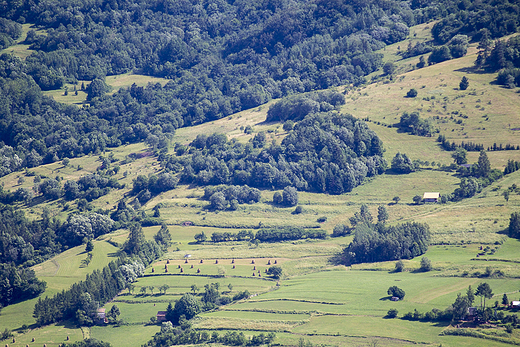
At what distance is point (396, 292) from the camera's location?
107m

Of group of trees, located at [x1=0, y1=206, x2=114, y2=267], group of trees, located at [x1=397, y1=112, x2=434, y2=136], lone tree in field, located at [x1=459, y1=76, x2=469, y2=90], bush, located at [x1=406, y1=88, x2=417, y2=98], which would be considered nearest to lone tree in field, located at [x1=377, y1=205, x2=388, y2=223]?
group of trees, located at [x1=397, y1=112, x2=434, y2=136]

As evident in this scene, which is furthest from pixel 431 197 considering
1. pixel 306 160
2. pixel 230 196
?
pixel 230 196

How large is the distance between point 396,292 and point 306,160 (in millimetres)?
A: 68589

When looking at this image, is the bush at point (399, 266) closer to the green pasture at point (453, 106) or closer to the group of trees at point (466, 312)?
the group of trees at point (466, 312)

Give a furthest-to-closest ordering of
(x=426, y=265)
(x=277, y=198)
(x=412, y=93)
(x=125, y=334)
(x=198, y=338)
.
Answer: (x=412, y=93), (x=277, y=198), (x=426, y=265), (x=125, y=334), (x=198, y=338)

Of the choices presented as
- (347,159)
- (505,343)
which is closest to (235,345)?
(505,343)

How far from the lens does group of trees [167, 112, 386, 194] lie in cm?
16388

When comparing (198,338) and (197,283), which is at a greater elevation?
(197,283)

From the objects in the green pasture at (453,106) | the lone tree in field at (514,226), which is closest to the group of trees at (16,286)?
the lone tree in field at (514,226)

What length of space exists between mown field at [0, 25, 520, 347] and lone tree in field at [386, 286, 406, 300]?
160cm

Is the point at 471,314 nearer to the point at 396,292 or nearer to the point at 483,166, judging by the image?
the point at 396,292

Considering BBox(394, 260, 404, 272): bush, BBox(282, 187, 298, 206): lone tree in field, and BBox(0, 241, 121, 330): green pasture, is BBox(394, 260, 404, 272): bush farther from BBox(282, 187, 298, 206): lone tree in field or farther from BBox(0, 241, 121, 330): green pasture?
BBox(0, 241, 121, 330): green pasture

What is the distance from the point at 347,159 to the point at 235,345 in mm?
79558

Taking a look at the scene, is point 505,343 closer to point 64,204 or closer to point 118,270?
point 118,270
